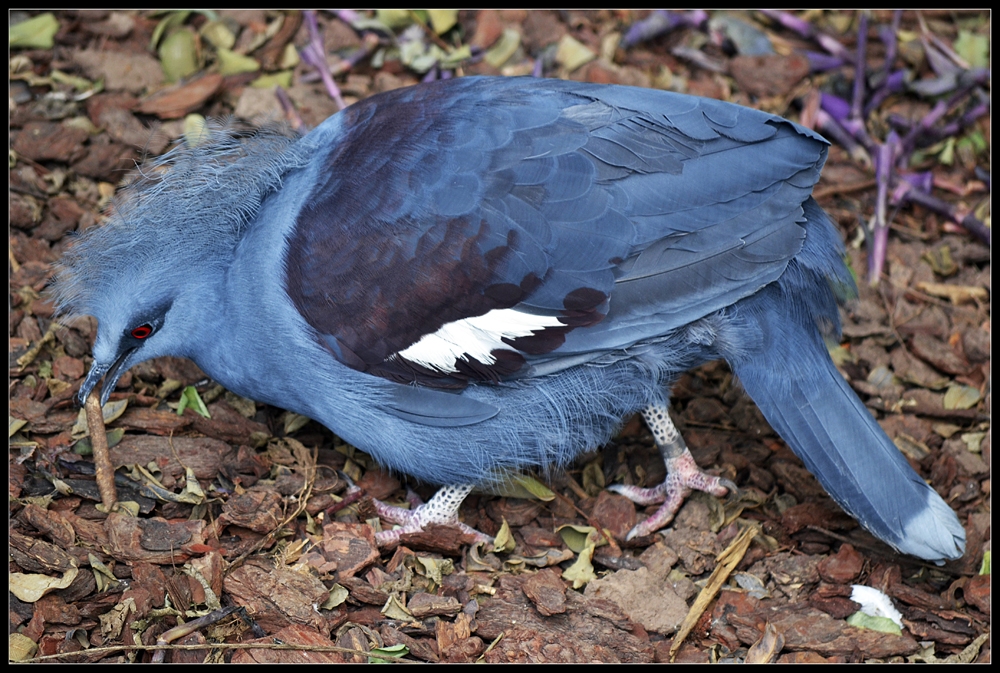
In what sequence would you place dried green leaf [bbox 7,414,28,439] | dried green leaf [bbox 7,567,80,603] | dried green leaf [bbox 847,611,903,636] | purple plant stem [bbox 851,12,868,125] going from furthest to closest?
1. purple plant stem [bbox 851,12,868,125]
2. dried green leaf [bbox 7,414,28,439]
3. dried green leaf [bbox 847,611,903,636]
4. dried green leaf [bbox 7,567,80,603]

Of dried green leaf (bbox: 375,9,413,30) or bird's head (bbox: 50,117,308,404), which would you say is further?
dried green leaf (bbox: 375,9,413,30)

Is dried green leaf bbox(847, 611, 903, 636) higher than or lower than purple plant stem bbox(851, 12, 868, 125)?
lower

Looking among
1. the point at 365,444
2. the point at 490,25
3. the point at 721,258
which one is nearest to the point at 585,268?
the point at 721,258

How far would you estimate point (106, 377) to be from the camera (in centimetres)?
392

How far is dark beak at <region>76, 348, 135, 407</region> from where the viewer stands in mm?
3871

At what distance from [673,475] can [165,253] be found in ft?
7.73

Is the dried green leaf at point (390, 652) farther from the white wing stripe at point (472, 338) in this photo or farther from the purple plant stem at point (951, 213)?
the purple plant stem at point (951, 213)

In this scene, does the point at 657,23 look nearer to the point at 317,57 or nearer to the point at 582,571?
the point at 317,57

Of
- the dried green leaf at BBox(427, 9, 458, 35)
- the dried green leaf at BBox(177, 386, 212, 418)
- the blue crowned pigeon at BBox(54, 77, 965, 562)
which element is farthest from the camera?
the dried green leaf at BBox(427, 9, 458, 35)

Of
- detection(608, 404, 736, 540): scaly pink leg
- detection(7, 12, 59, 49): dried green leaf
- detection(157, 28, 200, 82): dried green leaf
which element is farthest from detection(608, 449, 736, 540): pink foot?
detection(7, 12, 59, 49): dried green leaf

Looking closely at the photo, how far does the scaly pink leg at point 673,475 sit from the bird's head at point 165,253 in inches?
75.3

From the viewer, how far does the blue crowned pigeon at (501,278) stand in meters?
3.58

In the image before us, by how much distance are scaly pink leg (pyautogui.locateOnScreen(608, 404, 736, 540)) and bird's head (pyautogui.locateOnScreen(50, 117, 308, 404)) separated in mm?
1912

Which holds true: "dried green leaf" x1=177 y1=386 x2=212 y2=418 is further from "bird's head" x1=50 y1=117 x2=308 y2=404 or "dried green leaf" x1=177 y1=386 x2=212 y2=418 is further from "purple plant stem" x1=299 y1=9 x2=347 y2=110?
"purple plant stem" x1=299 y1=9 x2=347 y2=110
